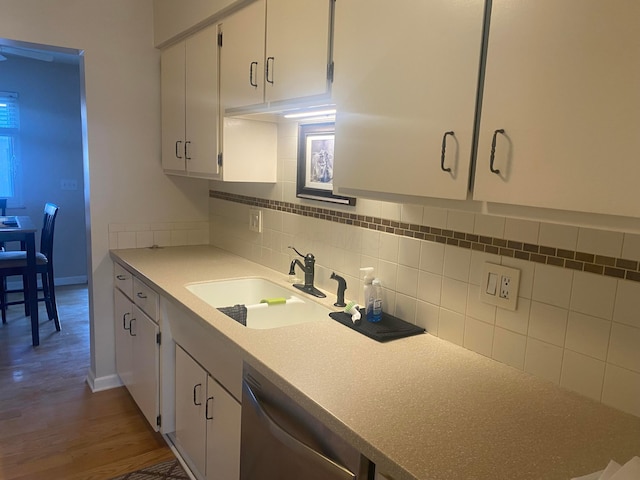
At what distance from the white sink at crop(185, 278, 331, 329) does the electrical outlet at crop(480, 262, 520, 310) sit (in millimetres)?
679

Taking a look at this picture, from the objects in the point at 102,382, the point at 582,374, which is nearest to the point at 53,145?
the point at 102,382

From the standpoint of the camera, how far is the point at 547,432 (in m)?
1.05

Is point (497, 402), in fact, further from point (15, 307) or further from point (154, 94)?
point (15, 307)

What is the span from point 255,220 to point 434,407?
1.69 m

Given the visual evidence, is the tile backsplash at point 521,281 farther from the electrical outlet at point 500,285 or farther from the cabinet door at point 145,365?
the cabinet door at point 145,365

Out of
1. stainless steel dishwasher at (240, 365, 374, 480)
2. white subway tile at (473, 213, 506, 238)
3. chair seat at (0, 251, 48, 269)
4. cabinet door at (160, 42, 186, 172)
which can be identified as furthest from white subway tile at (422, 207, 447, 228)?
chair seat at (0, 251, 48, 269)

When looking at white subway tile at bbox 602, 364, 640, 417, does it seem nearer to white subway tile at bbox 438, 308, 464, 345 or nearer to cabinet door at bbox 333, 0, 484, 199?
white subway tile at bbox 438, 308, 464, 345

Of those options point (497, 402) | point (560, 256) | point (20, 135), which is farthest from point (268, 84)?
point (20, 135)

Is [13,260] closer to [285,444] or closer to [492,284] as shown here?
[285,444]

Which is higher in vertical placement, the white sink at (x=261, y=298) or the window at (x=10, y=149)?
the window at (x=10, y=149)

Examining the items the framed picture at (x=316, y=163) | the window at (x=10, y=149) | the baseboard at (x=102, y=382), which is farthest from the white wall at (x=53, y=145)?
the framed picture at (x=316, y=163)

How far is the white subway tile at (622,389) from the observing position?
1.11 meters

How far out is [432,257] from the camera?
1582 mm

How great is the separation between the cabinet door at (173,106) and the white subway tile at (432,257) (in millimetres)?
1609
